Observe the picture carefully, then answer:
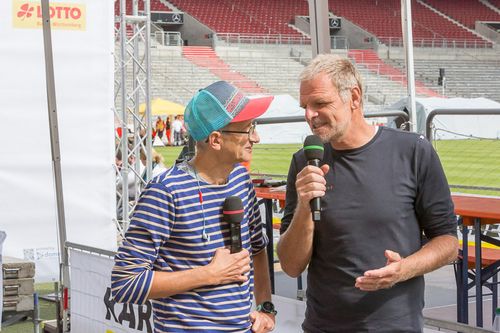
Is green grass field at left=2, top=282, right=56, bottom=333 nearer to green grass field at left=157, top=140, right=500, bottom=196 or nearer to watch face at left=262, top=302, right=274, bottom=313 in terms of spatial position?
watch face at left=262, top=302, right=274, bottom=313

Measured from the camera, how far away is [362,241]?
240cm

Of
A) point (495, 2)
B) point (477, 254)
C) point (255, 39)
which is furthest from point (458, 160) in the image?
point (495, 2)

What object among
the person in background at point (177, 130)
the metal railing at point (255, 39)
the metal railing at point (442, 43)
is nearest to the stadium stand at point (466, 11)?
the metal railing at point (442, 43)

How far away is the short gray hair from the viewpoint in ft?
7.81

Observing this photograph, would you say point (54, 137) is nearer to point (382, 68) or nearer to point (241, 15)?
point (382, 68)

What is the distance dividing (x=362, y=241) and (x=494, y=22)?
48.1 meters

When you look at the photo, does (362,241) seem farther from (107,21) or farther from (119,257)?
(107,21)

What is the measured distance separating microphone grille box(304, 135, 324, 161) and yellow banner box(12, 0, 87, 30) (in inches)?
250

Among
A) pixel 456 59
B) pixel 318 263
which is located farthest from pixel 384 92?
pixel 318 263

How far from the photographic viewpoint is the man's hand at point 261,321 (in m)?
2.45

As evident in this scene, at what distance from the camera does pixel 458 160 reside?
24406mm

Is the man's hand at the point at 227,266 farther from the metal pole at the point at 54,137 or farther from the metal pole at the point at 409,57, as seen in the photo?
the metal pole at the point at 409,57

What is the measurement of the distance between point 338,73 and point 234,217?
491 mm

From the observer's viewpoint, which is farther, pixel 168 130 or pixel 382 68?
pixel 382 68
